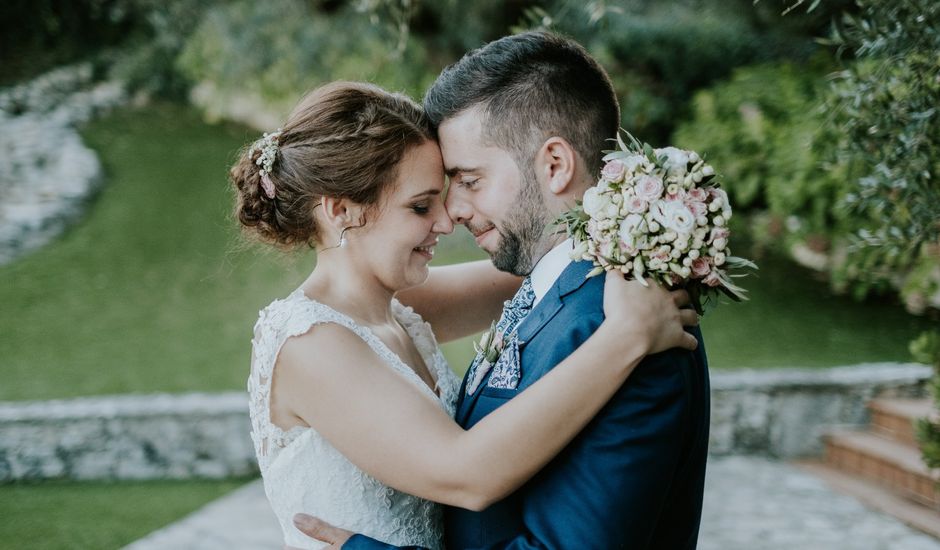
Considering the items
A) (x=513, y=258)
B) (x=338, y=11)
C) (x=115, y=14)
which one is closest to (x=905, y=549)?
(x=513, y=258)

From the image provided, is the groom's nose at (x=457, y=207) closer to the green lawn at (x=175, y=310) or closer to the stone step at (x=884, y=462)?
the green lawn at (x=175, y=310)

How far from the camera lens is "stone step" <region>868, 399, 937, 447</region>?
600 centimetres

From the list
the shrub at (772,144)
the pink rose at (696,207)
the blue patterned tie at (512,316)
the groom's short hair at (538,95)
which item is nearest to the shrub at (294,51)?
the shrub at (772,144)

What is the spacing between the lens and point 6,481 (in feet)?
18.5

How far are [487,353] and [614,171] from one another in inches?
23.0

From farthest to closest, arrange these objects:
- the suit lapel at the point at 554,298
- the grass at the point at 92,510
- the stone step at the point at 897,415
Result: the stone step at the point at 897,415 < the grass at the point at 92,510 < the suit lapel at the point at 554,298

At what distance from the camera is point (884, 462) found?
586 cm

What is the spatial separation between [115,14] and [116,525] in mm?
12529

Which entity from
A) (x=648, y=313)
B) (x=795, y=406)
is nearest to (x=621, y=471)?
(x=648, y=313)

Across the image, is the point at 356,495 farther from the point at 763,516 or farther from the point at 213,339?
the point at 213,339

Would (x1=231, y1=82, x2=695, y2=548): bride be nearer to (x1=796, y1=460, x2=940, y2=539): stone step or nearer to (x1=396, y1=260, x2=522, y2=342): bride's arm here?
(x1=396, y1=260, x2=522, y2=342): bride's arm

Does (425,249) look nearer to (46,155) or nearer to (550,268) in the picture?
(550,268)

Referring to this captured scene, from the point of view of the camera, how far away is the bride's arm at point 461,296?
327 centimetres

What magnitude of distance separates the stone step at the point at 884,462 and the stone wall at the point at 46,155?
314 inches
